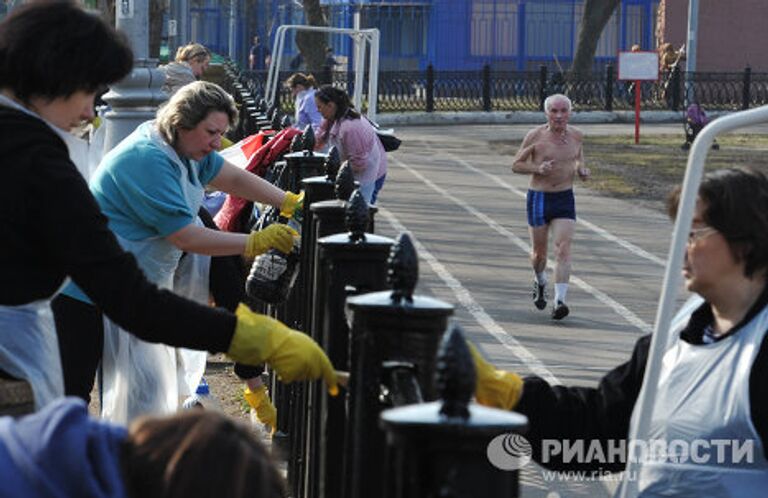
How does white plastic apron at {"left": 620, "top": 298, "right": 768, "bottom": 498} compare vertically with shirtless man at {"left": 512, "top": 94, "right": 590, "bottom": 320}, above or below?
above

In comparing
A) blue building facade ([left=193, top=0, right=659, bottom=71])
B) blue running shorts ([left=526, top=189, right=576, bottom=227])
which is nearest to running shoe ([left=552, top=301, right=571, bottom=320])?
blue running shorts ([left=526, top=189, right=576, bottom=227])

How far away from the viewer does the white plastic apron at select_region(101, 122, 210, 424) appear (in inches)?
266

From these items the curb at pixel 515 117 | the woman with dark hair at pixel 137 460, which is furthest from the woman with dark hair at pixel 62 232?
the curb at pixel 515 117

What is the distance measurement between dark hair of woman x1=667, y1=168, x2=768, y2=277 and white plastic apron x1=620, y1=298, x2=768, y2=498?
152mm

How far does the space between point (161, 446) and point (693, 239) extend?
1.97m

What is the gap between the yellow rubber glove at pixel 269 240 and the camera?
7164 millimetres

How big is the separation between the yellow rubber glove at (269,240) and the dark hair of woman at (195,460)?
4.81 meters

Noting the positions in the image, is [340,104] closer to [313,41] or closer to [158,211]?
[158,211]

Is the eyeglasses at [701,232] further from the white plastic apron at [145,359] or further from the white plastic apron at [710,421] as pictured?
the white plastic apron at [145,359]

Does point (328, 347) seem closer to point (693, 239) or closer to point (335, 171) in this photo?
point (693, 239)

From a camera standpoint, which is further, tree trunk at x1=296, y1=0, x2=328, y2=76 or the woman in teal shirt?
tree trunk at x1=296, y1=0, x2=328, y2=76

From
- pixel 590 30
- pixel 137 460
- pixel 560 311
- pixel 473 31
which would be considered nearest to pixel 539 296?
pixel 560 311

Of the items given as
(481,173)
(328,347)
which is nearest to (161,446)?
(328,347)

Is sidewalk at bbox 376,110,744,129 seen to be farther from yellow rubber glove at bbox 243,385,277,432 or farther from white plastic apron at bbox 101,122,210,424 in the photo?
white plastic apron at bbox 101,122,210,424
